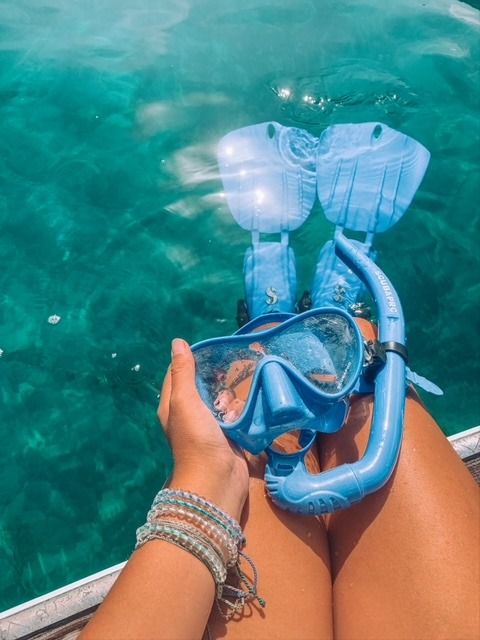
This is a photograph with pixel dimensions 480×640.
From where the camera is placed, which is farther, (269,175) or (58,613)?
(269,175)

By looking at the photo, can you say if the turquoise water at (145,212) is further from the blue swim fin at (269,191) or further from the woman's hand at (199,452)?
the woman's hand at (199,452)

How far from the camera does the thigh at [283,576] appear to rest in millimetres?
1244

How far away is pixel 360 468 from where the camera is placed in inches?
53.3

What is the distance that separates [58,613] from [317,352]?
116cm

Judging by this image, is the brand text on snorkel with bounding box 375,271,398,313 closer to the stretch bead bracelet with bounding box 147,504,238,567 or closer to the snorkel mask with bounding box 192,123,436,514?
the snorkel mask with bounding box 192,123,436,514

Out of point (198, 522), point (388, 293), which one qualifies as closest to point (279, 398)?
point (198, 522)

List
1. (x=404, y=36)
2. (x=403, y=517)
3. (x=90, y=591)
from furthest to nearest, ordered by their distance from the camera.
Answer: (x=404, y=36)
(x=90, y=591)
(x=403, y=517)

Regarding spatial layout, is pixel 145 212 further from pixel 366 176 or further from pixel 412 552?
pixel 412 552

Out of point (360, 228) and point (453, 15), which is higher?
point (453, 15)

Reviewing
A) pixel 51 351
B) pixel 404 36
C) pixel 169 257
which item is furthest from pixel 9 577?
pixel 404 36

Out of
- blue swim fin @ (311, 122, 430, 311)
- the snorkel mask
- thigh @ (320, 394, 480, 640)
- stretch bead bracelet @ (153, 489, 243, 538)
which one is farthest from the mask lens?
blue swim fin @ (311, 122, 430, 311)

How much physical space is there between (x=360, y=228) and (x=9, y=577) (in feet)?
6.53

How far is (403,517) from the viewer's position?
1.36 meters

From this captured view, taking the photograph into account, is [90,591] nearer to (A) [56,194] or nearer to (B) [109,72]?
(A) [56,194]
